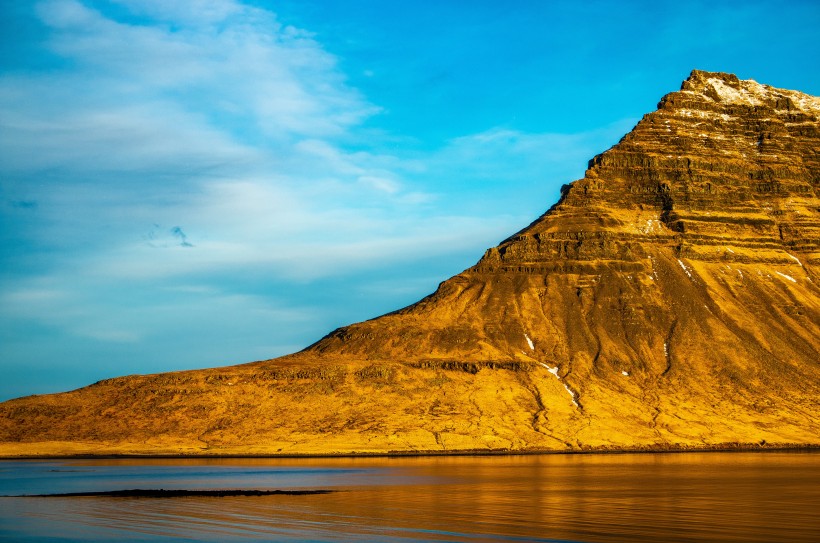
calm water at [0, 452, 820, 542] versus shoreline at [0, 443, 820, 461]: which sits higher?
shoreline at [0, 443, 820, 461]

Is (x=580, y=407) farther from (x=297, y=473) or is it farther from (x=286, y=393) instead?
(x=297, y=473)

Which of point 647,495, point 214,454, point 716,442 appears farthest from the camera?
point 716,442

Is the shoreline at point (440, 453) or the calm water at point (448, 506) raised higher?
the shoreline at point (440, 453)

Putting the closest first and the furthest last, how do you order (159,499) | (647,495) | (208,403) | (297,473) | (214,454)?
1. (647,495)
2. (159,499)
3. (297,473)
4. (214,454)
5. (208,403)

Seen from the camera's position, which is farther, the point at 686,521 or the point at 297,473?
the point at 297,473

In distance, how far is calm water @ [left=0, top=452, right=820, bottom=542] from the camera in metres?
55.4

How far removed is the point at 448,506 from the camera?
2781 inches

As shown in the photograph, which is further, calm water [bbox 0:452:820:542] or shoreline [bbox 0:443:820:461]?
shoreline [bbox 0:443:820:461]

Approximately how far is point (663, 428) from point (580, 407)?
16.4 m

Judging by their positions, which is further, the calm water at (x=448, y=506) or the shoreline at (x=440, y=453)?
the shoreline at (x=440, y=453)

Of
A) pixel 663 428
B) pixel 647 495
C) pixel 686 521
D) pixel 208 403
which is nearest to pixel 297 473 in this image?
pixel 647 495

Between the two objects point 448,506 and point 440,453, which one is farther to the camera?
point 440,453

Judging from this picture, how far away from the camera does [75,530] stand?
6053 cm

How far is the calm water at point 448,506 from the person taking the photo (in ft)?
182
